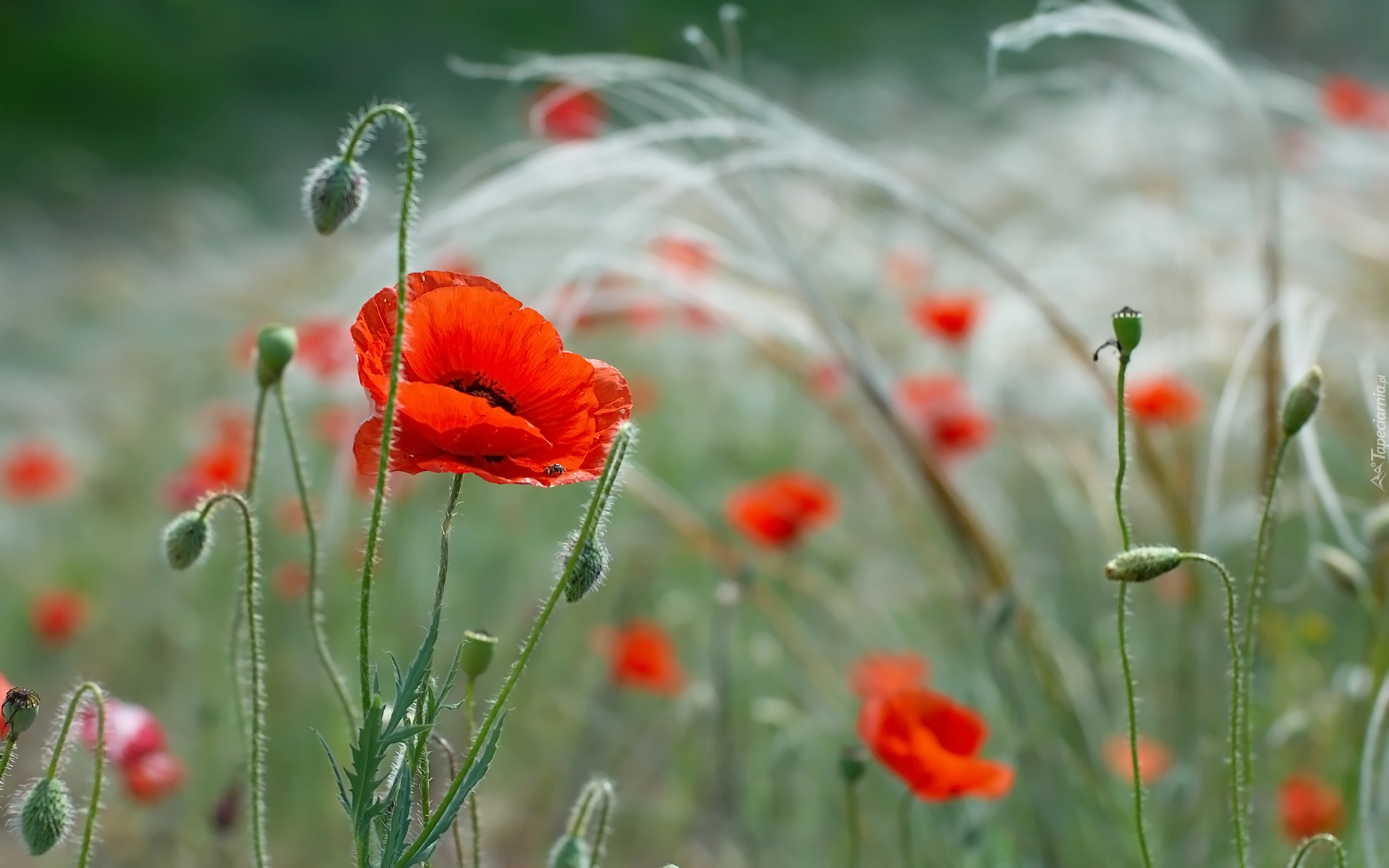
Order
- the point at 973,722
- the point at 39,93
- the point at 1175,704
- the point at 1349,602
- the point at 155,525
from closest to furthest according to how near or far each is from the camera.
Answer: the point at 973,722 < the point at 1175,704 < the point at 1349,602 < the point at 155,525 < the point at 39,93

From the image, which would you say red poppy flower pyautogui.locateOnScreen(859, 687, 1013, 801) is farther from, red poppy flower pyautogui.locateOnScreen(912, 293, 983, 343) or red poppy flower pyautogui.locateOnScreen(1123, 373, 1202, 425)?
red poppy flower pyautogui.locateOnScreen(912, 293, 983, 343)

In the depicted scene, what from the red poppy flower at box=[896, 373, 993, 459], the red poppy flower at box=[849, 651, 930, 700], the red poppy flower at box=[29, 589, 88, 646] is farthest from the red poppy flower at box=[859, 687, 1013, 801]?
the red poppy flower at box=[29, 589, 88, 646]

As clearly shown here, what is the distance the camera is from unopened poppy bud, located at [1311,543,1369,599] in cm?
112

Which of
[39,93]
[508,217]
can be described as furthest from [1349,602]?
[39,93]

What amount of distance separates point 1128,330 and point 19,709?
0.63 meters

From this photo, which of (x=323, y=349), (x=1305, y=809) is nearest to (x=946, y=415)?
(x=1305, y=809)

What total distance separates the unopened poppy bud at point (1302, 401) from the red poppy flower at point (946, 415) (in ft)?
4.12

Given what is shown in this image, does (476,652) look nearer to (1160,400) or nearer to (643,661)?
(643,661)

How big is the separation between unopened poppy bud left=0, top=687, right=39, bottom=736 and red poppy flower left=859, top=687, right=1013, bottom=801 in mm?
666

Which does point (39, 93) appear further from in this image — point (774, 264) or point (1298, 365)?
point (1298, 365)

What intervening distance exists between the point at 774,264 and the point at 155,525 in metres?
2.05

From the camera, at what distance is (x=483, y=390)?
840 millimetres

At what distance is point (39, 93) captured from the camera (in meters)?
9.94

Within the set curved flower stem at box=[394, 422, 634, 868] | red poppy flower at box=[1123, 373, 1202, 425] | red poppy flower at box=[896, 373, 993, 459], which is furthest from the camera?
red poppy flower at box=[896, 373, 993, 459]
